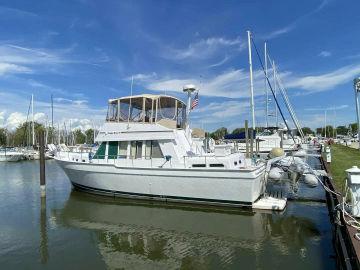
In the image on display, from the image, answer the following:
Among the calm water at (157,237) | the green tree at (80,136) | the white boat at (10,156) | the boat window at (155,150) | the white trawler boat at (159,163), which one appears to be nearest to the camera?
the calm water at (157,237)

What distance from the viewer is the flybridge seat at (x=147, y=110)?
17.6 meters

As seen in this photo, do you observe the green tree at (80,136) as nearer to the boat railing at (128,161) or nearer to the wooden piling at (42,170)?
the wooden piling at (42,170)

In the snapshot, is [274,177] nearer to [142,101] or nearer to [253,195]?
[253,195]

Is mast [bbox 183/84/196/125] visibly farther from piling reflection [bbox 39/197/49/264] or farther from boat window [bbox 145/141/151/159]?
piling reflection [bbox 39/197/49/264]

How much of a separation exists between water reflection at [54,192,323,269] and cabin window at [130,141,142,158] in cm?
239

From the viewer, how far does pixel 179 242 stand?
36.7 ft

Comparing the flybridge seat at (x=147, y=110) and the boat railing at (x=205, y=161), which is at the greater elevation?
the flybridge seat at (x=147, y=110)

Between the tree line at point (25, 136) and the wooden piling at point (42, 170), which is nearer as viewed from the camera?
the wooden piling at point (42, 170)

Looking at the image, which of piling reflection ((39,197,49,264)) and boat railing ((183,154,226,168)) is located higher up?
boat railing ((183,154,226,168))

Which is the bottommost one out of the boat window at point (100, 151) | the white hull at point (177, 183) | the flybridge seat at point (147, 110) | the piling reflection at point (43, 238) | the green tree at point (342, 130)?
the piling reflection at point (43, 238)

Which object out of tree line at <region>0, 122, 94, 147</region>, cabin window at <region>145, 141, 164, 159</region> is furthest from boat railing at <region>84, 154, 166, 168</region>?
tree line at <region>0, 122, 94, 147</region>

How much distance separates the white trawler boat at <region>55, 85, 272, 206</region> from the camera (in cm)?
1470

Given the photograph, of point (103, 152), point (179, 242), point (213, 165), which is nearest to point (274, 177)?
point (213, 165)

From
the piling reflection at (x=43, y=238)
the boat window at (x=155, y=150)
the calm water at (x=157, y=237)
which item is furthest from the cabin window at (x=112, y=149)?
the piling reflection at (x=43, y=238)
